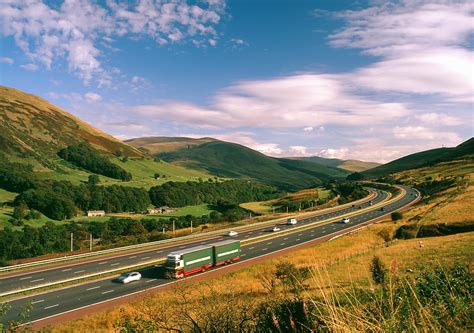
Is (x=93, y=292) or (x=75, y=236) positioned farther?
(x=75, y=236)

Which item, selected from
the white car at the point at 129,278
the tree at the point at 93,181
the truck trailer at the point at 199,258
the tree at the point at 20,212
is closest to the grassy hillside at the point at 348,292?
the truck trailer at the point at 199,258

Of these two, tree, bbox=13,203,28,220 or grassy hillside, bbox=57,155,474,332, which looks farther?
tree, bbox=13,203,28,220

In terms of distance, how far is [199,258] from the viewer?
42875 mm

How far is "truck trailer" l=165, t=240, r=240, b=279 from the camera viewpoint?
39.8 m

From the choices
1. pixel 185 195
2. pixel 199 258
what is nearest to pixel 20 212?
pixel 185 195

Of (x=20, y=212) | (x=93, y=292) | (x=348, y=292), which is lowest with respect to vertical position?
(x=93, y=292)

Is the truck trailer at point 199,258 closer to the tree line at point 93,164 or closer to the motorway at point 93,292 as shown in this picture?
the motorway at point 93,292

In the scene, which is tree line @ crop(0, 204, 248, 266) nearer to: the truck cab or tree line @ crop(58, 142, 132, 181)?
the truck cab

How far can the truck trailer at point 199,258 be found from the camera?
3975 centimetres

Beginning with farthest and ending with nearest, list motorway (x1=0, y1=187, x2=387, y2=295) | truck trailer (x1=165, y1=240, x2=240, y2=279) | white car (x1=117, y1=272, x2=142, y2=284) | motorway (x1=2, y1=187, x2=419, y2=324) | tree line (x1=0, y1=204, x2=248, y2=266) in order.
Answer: tree line (x1=0, y1=204, x2=248, y2=266)
truck trailer (x1=165, y1=240, x2=240, y2=279)
motorway (x1=0, y1=187, x2=387, y2=295)
white car (x1=117, y1=272, x2=142, y2=284)
motorway (x1=2, y1=187, x2=419, y2=324)

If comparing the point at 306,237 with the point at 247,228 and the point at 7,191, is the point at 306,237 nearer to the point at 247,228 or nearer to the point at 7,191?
the point at 247,228

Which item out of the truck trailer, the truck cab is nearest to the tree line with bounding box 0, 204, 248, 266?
the truck trailer

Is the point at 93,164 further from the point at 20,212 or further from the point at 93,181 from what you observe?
the point at 20,212

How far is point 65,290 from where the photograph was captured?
121 feet
